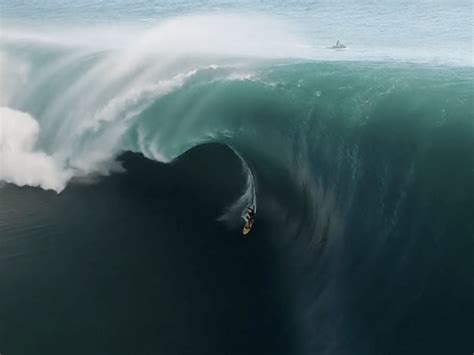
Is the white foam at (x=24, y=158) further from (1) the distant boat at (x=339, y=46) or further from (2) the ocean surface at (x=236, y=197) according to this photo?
(1) the distant boat at (x=339, y=46)

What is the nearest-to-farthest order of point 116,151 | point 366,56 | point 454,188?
1. point 454,188
2. point 116,151
3. point 366,56

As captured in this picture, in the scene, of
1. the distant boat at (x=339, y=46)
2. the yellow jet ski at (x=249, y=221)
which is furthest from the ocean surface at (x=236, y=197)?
the distant boat at (x=339, y=46)

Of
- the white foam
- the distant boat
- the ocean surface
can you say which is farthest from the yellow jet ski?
the distant boat

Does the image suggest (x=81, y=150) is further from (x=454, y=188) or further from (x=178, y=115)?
(x=454, y=188)

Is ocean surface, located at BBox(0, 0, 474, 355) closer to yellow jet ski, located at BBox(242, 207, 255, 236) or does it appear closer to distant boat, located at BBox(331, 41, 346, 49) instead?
yellow jet ski, located at BBox(242, 207, 255, 236)

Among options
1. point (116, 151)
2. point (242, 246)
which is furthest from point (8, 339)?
point (116, 151)
